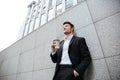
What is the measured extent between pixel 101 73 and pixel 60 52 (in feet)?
2.19

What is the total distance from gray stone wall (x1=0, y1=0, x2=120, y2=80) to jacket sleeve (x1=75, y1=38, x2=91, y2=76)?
13 cm

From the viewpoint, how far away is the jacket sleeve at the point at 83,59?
144 centimetres

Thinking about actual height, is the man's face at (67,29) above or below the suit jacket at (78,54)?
above

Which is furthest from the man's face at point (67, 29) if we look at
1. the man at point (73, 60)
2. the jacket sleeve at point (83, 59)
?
the jacket sleeve at point (83, 59)

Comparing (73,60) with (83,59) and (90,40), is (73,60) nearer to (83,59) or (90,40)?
(83,59)

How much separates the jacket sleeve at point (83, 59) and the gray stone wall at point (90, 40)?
0.42 ft

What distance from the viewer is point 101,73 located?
1.49 meters

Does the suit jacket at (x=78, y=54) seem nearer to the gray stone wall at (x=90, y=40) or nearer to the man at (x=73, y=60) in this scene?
the man at (x=73, y=60)

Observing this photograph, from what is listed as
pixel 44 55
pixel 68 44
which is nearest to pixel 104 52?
pixel 68 44

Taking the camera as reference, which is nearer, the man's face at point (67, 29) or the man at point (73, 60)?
the man at point (73, 60)

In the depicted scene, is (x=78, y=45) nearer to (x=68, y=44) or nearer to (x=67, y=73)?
(x=68, y=44)

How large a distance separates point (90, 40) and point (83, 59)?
0.37m

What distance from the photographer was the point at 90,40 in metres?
1.76

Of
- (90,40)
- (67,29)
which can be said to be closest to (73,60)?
(90,40)
